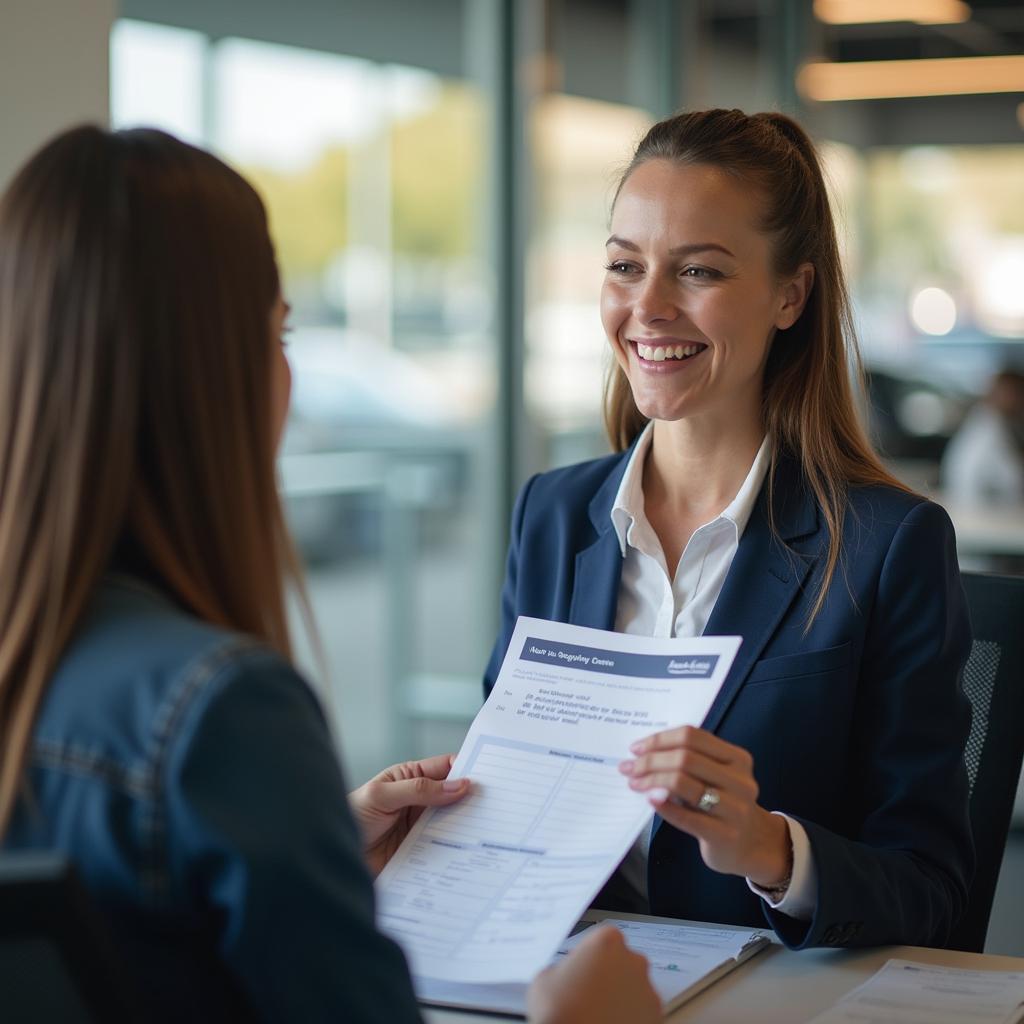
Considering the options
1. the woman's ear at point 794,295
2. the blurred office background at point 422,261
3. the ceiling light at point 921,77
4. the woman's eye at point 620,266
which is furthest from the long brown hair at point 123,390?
the ceiling light at point 921,77

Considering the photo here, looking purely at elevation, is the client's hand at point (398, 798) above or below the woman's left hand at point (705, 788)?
below

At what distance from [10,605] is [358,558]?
3.96 metres

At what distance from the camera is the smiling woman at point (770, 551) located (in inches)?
64.6

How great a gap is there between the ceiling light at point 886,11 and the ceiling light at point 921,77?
32 centimetres

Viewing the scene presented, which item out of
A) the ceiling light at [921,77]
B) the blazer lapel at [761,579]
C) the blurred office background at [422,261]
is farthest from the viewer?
the ceiling light at [921,77]

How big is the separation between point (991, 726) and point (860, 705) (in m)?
0.26

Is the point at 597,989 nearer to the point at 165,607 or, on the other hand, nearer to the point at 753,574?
the point at 165,607

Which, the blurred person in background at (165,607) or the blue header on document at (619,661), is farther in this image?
the blue header on document at (619,661)

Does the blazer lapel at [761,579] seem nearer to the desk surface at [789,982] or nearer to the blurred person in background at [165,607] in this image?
the desk surface at [789,982]

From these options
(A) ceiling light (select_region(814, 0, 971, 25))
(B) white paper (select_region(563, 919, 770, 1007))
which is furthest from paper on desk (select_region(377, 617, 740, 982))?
(A) ceiling light (select_region(814, 0, 971, 25))

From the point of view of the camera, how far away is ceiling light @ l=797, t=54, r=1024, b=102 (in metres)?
8.18

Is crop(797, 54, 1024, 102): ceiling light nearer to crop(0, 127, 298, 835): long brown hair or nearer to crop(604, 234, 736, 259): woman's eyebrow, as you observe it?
crop(604, 234, 736, 259): woman's eyebrow

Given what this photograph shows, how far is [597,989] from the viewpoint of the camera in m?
1.15

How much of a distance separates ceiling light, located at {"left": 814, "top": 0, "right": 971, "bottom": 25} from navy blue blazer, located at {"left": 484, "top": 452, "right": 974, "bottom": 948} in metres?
5.59
